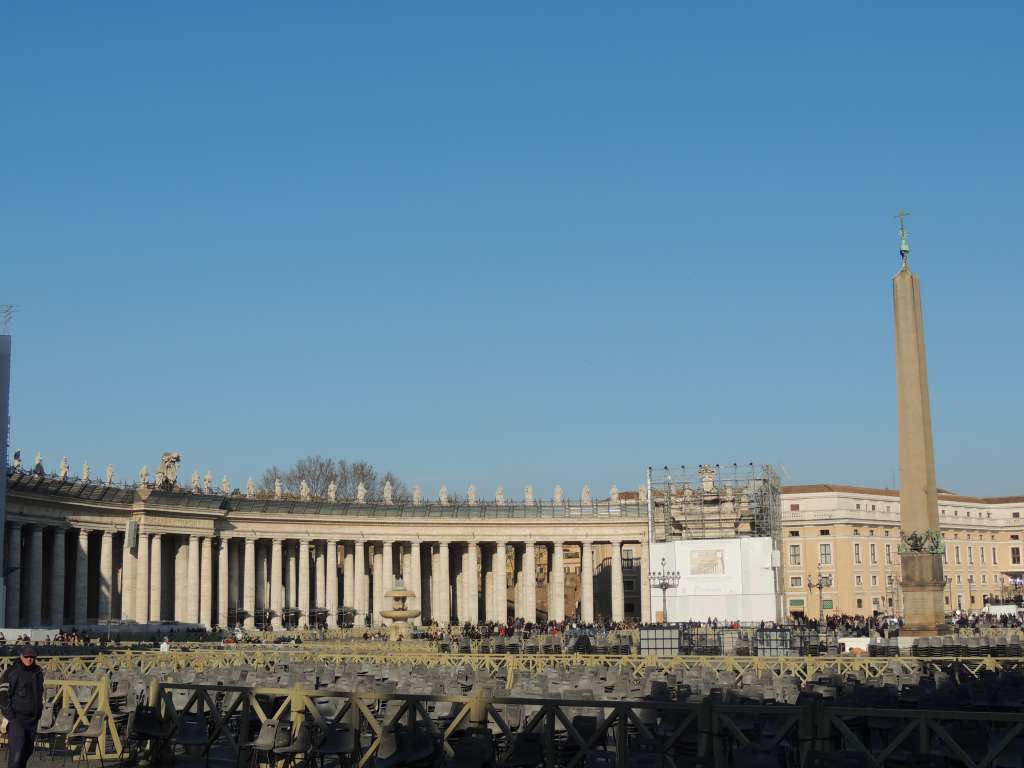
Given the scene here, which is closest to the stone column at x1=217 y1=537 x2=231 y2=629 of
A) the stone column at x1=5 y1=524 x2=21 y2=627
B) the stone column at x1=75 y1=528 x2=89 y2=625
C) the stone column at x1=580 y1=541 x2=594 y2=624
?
the stone column at x1=75 y1=528 x2=89 y2=625

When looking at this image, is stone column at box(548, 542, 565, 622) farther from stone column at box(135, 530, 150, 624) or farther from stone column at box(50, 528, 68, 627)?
stone column at box(50, 528, 68, 627)

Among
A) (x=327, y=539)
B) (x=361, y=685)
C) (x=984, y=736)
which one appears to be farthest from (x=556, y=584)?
(x=984, y=736)

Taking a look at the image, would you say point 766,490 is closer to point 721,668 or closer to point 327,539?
point 327,539

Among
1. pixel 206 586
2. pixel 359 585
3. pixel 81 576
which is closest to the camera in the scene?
pixel 81 576

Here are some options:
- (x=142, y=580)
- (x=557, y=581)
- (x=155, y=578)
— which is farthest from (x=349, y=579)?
(x=142, y=580)

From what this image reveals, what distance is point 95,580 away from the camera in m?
90.9

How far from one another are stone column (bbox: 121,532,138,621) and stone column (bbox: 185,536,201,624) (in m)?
4.51

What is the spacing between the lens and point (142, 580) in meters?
84.3

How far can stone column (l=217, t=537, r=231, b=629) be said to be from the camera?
90.8 metres

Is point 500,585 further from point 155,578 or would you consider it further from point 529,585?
point 155,578

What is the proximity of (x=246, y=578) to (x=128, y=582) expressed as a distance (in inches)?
431

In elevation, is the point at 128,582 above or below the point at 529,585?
above

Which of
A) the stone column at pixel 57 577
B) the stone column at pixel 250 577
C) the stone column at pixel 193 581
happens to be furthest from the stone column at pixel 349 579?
the stone column at pixel 57 577

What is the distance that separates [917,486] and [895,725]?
23.4 meters
